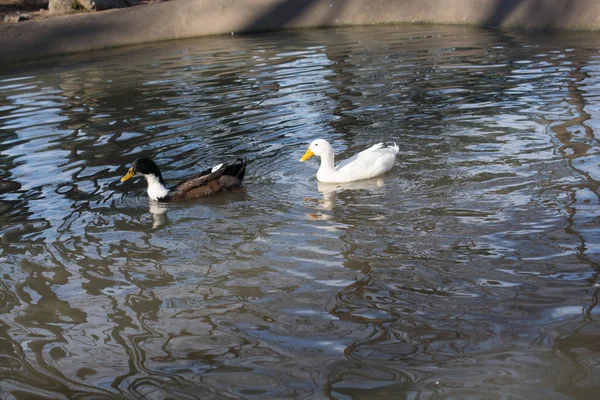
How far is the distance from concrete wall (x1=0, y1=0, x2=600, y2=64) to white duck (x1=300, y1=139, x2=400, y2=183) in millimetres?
10777

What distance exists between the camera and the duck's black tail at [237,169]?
7.79 meters

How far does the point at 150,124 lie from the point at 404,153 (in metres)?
4.05

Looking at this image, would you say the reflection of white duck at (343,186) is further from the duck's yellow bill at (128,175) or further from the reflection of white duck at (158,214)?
the duck's yellow bill at (128,175)

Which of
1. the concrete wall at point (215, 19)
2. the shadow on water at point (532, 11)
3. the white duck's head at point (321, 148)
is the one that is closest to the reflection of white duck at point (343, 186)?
the white duck's head at point (321, 148)

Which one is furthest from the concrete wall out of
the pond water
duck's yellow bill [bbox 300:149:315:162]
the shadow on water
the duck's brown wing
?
the duck's brown wing

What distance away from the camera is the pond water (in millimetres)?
4270

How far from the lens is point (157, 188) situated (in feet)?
25.5

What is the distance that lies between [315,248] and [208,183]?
215 centimetres

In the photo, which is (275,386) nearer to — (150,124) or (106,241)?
(106,241)

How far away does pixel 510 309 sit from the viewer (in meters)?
4.71

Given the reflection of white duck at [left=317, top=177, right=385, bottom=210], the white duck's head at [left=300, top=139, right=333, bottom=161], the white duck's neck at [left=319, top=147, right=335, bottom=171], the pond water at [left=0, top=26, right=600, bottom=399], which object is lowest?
the reflection of white duck at [left=317, top=177, right=385, bottom=210]

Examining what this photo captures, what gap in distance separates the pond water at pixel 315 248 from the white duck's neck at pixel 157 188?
0.59 feet

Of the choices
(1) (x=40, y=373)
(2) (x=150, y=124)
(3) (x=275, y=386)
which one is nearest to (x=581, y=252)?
(3) (x=275, y=386)

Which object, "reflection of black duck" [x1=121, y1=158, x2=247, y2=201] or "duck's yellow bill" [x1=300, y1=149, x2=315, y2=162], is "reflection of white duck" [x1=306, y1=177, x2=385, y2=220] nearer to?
"duck's yellow bill" [x1=300, y1=149, x2=315, y2=162]
